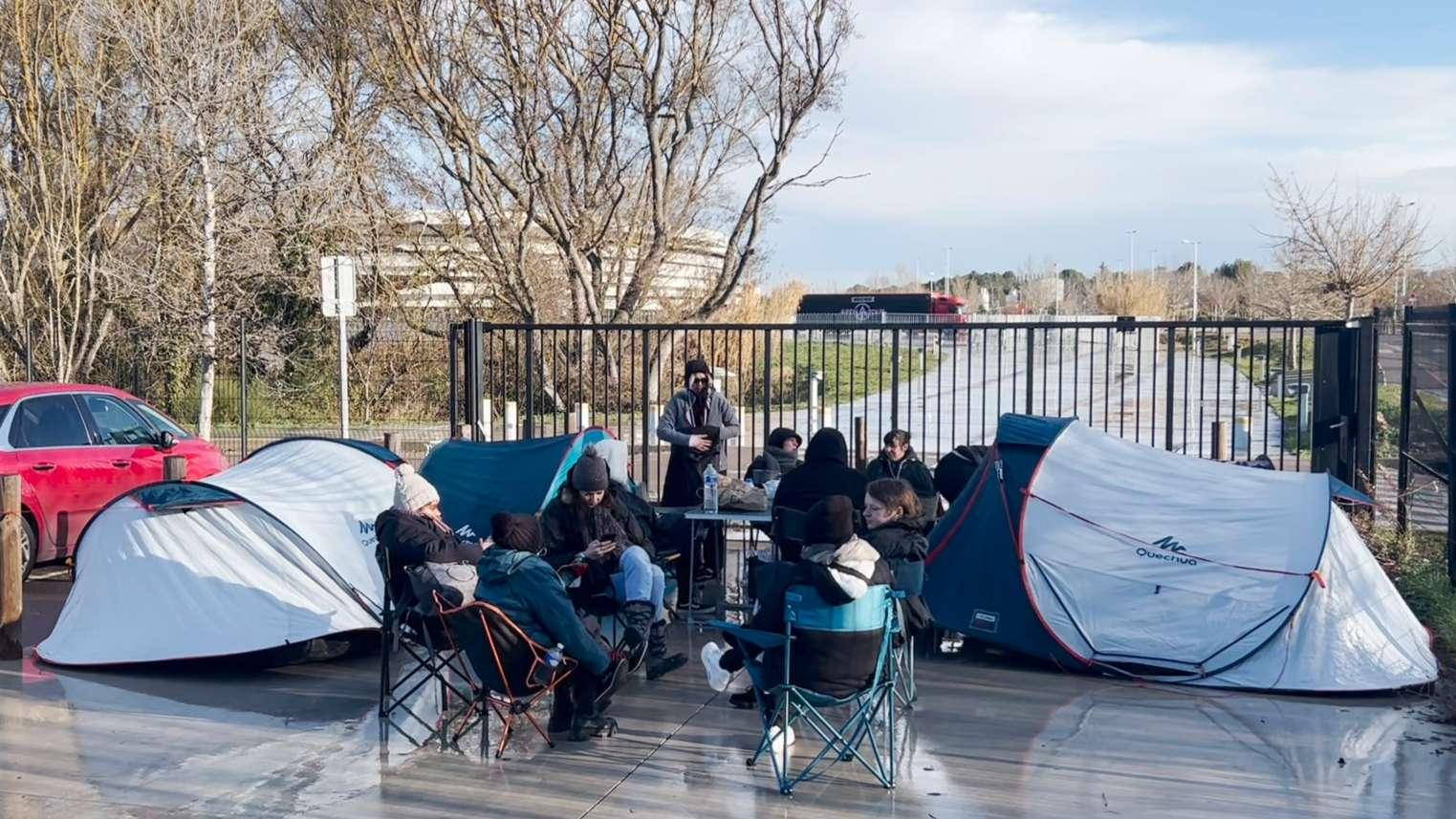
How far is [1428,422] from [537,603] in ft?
22.5

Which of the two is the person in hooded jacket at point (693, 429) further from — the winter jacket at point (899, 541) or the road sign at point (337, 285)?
the road sign at point (337, 285)

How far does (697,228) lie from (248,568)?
55.3ft

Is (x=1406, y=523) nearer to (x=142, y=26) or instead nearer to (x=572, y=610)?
(x=572, y=610)

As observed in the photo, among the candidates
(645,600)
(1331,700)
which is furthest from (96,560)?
(1331,700)

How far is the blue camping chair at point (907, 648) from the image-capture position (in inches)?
263

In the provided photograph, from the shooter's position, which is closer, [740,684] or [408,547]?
[408,547]

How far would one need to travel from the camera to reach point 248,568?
778 cm

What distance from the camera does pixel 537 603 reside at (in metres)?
6.00

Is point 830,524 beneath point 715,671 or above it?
above

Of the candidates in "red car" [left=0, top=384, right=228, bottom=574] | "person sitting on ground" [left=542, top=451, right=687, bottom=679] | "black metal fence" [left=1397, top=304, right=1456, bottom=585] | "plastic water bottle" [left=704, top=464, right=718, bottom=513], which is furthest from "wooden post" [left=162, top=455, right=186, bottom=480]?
"black metal fence" [left=1397, top=304, right=1456, bottom=585]

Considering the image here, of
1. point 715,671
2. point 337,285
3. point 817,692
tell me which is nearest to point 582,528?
point 715,671

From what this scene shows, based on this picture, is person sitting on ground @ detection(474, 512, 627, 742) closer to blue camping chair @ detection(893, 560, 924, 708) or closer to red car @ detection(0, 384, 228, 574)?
blue camping chair @ detection(893, 560, 924, 708)

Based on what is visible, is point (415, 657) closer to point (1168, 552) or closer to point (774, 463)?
point (774, 463)

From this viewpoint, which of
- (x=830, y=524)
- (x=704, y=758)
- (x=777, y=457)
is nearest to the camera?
(x=830, y=524)
